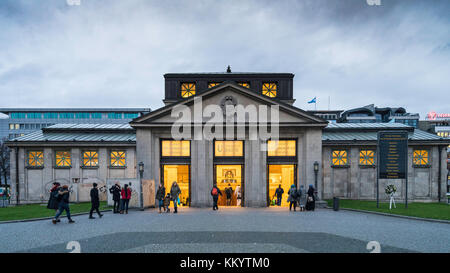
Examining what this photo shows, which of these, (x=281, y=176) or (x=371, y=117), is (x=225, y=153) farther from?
(x=371, y=117)

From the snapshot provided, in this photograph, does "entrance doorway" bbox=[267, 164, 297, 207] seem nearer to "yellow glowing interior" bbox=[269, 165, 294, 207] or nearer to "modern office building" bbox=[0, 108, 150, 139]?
"yellow glowing interior" bbox=[269, 165, 294, 207]

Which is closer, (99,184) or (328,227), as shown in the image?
(328,227)

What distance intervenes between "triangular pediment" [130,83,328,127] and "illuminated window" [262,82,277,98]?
5500mm

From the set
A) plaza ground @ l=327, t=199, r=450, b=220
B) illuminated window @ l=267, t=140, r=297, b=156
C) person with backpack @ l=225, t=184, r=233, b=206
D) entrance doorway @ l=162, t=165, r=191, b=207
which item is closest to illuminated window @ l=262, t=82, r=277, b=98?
illuminated window @ l=267, t=140, r=297, b=156

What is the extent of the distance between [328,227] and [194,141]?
1161 centimetres

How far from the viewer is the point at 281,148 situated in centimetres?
1830

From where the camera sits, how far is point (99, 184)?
2064 centimetres

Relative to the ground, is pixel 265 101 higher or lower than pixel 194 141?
higher

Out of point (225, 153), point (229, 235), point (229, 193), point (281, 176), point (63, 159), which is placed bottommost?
point (229, 193)

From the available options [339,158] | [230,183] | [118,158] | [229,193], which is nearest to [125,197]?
[229,193]

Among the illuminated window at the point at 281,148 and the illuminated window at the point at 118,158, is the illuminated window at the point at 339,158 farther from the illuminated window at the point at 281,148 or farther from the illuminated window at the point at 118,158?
the illuminated window at the point at 118,158

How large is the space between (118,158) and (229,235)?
17.1 meters
